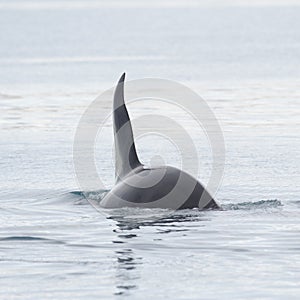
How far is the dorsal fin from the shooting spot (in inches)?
455

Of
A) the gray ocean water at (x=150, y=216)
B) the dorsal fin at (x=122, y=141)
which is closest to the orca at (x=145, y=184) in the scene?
the dorsal fin at (x=122, y=141)

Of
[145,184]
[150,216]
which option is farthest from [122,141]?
[150,216]

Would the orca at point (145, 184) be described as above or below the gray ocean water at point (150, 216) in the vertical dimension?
above

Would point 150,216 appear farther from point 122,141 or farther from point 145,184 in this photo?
point 122,141

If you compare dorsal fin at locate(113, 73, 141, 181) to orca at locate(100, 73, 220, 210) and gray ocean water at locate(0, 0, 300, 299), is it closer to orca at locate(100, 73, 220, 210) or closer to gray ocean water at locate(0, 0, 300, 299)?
orca at locate(100, 73, 220, 210)

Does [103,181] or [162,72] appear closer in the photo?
[103,181]

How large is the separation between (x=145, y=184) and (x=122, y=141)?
0.75m

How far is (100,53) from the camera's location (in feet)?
142

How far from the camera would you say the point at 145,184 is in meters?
11.0

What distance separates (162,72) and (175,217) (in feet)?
69.8

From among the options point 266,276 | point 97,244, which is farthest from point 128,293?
point 97,244

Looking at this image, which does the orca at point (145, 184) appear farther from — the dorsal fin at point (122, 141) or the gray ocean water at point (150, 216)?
the gray ocean water at point (150, 216)

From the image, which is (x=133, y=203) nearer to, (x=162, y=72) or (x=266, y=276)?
(x=266, y=276)

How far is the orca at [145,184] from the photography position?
Result: 10.9m
